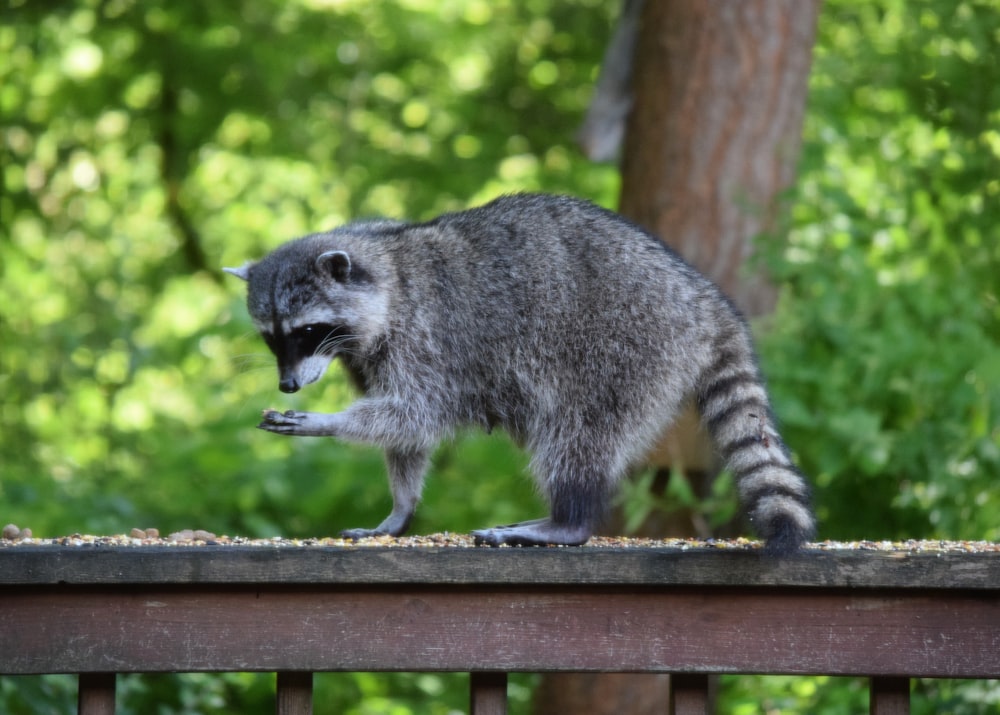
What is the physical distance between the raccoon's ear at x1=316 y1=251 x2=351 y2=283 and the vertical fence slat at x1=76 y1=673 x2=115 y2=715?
4.36ft

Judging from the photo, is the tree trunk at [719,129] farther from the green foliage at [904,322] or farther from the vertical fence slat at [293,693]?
the vertical fence slat at [293,693]

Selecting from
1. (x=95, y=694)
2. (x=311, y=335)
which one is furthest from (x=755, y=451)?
(x=95, y=694)

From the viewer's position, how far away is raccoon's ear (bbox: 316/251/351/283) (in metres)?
3.26

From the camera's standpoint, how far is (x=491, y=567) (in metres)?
2.24

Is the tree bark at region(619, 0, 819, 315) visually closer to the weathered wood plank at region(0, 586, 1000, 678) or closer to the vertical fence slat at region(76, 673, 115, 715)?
the weathered wood plank at region(0, 586, 1000, 678)

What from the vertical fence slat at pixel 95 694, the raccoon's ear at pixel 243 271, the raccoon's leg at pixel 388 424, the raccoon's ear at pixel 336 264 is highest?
the raccoon's ear at pixel 243 271

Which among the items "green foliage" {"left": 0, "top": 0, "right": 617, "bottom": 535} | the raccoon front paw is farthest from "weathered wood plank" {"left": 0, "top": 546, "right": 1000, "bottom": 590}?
"green foliage" {"left": 0, "top": 0, "right": 617, "bottom": 535}

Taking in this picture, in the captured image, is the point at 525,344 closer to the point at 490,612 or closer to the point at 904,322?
the point at 490,612

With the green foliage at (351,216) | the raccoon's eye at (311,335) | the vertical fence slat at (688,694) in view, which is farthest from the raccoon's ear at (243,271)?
the vertical fence slat at (688,694)

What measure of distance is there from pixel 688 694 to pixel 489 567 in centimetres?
49

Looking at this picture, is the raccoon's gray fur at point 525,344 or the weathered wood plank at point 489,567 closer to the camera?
Answer: the weathered wood plank at point 489,567

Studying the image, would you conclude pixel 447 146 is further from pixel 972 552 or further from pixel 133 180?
pixel 972 552

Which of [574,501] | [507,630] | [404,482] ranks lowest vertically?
[507,630]

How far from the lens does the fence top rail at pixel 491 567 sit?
221 cm
